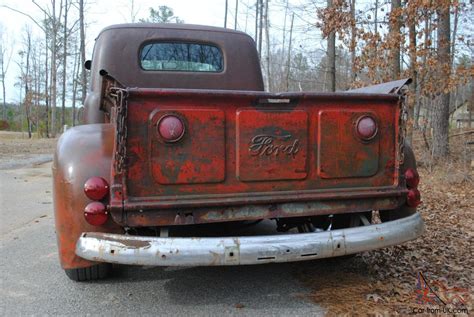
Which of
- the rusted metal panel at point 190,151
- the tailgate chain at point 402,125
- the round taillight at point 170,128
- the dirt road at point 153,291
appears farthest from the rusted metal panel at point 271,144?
the dirt road at point 153,291

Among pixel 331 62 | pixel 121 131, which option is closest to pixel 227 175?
pixel 121 131

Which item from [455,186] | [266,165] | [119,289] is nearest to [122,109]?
[266,165]

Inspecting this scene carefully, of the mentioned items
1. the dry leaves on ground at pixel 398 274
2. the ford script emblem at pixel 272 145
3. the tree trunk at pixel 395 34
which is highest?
the tree trunk at pixel 395 34

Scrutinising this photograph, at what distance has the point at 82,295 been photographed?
335 cm

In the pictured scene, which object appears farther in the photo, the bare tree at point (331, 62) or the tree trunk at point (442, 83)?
the bare tree at point (331, 62)

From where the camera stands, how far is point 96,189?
110 inches

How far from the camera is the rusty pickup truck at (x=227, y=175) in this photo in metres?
2.74

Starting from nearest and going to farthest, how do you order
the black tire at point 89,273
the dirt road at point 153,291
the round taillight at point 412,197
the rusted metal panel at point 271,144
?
the rusted metal panel at point 271,144 → the dirt road at point 153,291 → the round taillight at point 412,197 → the black tire at point 89,273

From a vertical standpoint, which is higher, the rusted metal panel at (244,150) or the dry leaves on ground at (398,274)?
the rusted metal panel at (244,150)

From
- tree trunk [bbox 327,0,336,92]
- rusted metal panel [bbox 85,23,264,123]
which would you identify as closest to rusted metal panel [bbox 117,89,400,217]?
rusted metal panel [bbox 85,23,264,123]

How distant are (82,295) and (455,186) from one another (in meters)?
7.71

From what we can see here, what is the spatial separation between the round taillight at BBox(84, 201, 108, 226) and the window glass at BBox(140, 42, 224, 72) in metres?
2.33

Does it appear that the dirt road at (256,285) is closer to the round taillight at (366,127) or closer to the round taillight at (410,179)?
the round taillight at (410,179)

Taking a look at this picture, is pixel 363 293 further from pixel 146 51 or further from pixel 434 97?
pixel 434 97
